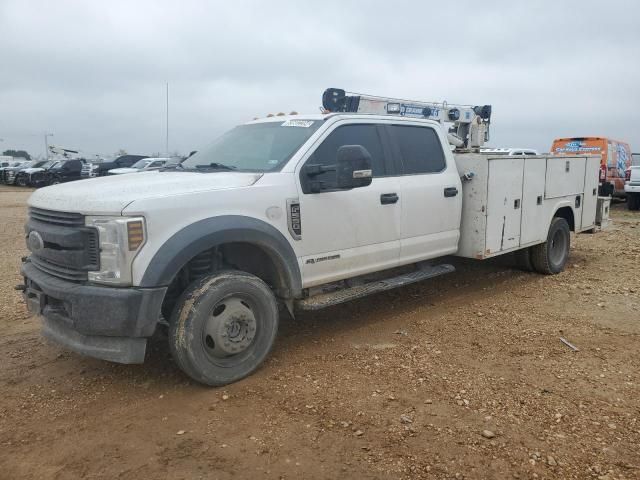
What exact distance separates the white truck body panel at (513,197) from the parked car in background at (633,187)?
33.8 feet

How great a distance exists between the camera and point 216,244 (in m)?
3.78

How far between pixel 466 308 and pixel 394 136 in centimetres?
196

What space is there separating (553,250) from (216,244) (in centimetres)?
526

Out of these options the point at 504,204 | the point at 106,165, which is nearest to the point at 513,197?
the point at 504,204

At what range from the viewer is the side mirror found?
4.20m

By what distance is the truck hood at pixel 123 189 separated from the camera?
352 cm

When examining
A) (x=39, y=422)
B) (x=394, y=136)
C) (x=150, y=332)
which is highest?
(x=394, y=136)

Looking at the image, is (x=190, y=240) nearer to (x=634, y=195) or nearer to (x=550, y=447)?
(x=550, y=447)

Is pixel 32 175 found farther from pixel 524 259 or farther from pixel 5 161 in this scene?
pixel 524 259

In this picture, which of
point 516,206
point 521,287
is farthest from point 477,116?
point 521,287

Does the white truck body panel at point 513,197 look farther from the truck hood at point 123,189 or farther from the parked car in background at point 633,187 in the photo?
the parked car in background at point 633,187

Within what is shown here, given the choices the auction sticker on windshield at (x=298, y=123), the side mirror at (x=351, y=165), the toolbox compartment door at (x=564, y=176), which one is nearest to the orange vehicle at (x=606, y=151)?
the toolbox compartment door at (x=564, y=176)

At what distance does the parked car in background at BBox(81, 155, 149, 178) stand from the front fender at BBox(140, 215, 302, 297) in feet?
82.2

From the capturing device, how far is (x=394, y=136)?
532 cm
